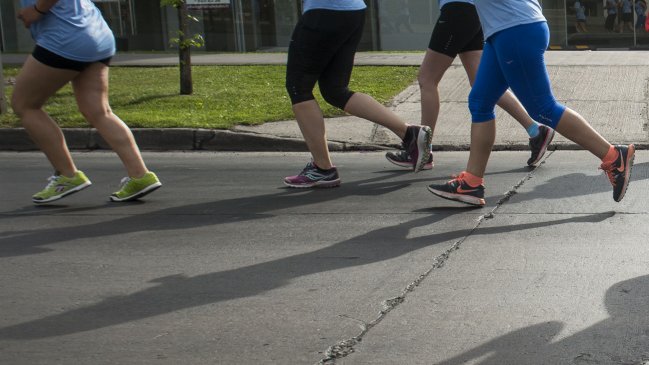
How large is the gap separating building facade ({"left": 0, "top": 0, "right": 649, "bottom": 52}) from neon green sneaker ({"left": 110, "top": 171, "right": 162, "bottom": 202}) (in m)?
16.3

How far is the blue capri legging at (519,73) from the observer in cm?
583

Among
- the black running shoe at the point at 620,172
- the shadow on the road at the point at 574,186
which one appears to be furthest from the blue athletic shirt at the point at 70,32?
the black running shoe at the point at 620,172

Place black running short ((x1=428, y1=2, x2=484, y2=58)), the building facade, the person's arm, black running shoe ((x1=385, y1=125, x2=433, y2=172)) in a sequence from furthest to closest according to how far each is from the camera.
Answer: the building facade → black running short ((x1=428, y1=2, x2=484, y2=58)) → black running shoe ((x1=385, y1=125, x2=433, y2=172)) → the person's arm

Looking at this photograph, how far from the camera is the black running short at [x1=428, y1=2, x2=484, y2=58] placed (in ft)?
24.6

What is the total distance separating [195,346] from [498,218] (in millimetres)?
2488

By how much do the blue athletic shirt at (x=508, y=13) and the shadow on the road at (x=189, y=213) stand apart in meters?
1.47

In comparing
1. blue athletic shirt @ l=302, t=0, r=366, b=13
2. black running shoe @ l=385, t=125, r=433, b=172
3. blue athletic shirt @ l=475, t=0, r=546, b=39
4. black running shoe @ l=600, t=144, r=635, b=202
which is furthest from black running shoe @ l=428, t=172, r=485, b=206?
blue athletic shirt @ l=302, t=0, r=366, b=13

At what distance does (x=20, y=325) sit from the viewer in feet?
14.0

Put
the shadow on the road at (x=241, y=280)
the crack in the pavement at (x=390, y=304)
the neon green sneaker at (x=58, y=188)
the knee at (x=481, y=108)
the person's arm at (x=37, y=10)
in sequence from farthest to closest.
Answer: the neon green sneaker at (x=58, y=188)
the person's arm at (x=37, y=10)
the knee at (x=481, y=108)
the shadow on the road at (x=241, y=280)
the crack in the pavement at (x=390, y=304)

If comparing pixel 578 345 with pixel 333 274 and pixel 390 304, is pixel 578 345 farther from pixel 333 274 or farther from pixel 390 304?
pixel 333 274

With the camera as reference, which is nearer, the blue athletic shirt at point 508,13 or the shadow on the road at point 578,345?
the shadow on the road at point 578,345

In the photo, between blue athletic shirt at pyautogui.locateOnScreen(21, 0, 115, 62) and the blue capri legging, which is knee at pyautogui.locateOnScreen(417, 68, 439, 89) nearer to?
the blue capri legging

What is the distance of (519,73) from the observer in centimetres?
588

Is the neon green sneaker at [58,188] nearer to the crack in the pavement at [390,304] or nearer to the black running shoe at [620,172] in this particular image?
the crack in the pavement at [390,304]
